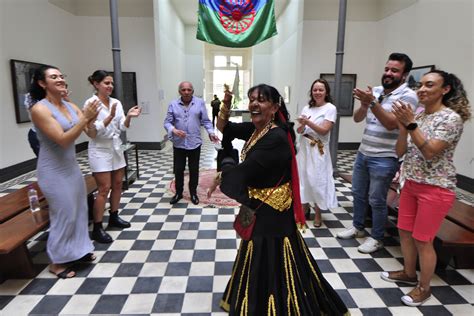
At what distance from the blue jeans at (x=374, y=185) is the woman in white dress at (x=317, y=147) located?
1.24 feet

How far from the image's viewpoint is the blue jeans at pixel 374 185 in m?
2.78

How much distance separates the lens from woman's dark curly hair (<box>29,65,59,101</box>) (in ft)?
7.81

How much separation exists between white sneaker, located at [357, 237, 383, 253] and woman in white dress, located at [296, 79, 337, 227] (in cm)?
57

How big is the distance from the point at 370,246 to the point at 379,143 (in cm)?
105

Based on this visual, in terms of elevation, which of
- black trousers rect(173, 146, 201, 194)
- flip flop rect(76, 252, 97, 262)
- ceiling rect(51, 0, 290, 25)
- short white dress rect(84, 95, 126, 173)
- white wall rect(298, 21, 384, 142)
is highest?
ceiling rect(51, 0, 290, 25)

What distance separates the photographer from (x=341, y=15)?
5.33m

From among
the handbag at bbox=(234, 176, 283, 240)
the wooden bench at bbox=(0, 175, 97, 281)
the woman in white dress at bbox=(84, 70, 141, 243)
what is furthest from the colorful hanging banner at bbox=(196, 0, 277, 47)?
the handbag at bbox=(234, 176, 283, 240)

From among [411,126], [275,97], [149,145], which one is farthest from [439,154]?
[149,145]

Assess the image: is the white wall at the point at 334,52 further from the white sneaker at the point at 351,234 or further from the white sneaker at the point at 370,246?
the white sneaker at the point at 370,246

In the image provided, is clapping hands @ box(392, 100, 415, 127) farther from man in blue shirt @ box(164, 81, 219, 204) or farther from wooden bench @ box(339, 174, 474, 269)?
man in blue shirt @ box(164, 81, 219, 204)

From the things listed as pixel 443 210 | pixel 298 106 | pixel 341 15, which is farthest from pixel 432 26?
pixel 443 210

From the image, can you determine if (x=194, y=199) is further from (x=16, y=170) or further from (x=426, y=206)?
(x=16, y=170)

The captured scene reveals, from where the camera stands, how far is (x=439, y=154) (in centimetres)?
207

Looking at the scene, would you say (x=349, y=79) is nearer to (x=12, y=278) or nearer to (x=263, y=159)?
(x=263, y=159)
